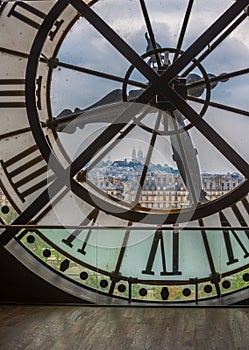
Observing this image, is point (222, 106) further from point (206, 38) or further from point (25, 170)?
point (25, 170)

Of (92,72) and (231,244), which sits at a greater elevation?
(92,72)

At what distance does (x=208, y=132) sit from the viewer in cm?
340

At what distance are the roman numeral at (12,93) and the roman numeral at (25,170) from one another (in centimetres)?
30

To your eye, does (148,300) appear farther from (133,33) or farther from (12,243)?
(133,33)

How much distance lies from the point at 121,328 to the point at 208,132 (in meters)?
1.17

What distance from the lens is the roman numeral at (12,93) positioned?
3.94 metres

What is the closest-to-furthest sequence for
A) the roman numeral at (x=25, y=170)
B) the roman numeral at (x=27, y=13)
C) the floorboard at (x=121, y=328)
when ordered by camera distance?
the floorboard at (x=121, y=328) → the roman numeral at (x=27, y=13) → the roman numeral at (x=25, y=170)

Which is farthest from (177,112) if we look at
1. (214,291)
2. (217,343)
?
(217,343)

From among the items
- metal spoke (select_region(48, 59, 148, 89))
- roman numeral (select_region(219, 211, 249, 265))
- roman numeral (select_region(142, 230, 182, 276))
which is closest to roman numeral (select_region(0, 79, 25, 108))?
metal spoke (select_region(48, 59, 148, 89))

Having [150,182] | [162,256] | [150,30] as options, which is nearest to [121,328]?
[162,256]

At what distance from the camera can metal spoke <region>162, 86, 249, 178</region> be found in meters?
3.40

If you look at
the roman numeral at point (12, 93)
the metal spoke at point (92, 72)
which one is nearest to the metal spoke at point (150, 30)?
the metal spoke at point (92, 72)

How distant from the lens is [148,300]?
380 centimetres

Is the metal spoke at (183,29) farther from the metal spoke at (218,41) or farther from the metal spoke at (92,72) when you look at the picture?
the metal spoke at (92,72)
